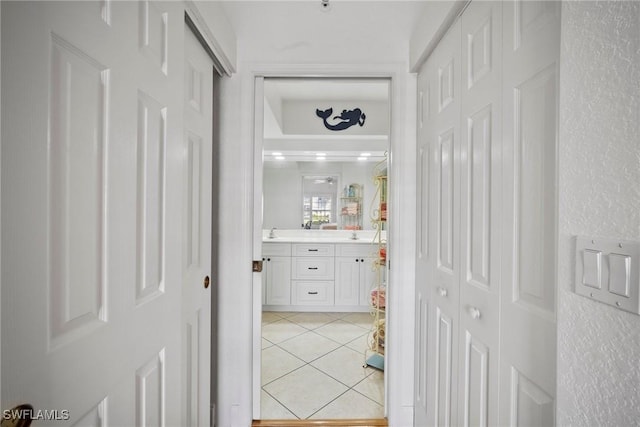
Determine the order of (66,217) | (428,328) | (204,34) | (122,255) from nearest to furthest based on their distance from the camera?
(66,217) < (122,255) < (204,34) < (428,328)

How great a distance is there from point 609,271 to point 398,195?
1.20 meters

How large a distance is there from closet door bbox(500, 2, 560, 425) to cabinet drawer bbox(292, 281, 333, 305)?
2.78 m

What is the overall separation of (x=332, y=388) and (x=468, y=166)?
1787 mm

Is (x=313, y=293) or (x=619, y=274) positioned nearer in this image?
(x=619, y=274)

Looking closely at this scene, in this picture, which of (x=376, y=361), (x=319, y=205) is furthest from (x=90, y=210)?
(x=319, y=205)

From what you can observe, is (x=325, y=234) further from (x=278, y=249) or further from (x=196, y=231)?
(x=196, y=231)

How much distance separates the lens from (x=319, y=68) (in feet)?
5.43

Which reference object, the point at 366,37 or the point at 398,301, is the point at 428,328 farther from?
the point at 366,37

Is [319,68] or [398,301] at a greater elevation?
[319,68]

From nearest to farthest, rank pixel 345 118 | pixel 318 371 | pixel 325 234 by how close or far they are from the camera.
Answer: pixel 318 371 → pixel 345 118 → pixel 325 234

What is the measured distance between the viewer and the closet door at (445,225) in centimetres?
116

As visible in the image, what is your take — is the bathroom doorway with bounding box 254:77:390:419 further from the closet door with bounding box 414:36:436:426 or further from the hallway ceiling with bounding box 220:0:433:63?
the closet door with bounding box 414:36:436:426

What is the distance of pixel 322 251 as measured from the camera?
11.7 ft

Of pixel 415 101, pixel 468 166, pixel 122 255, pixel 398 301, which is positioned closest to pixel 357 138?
pixel 415 101
